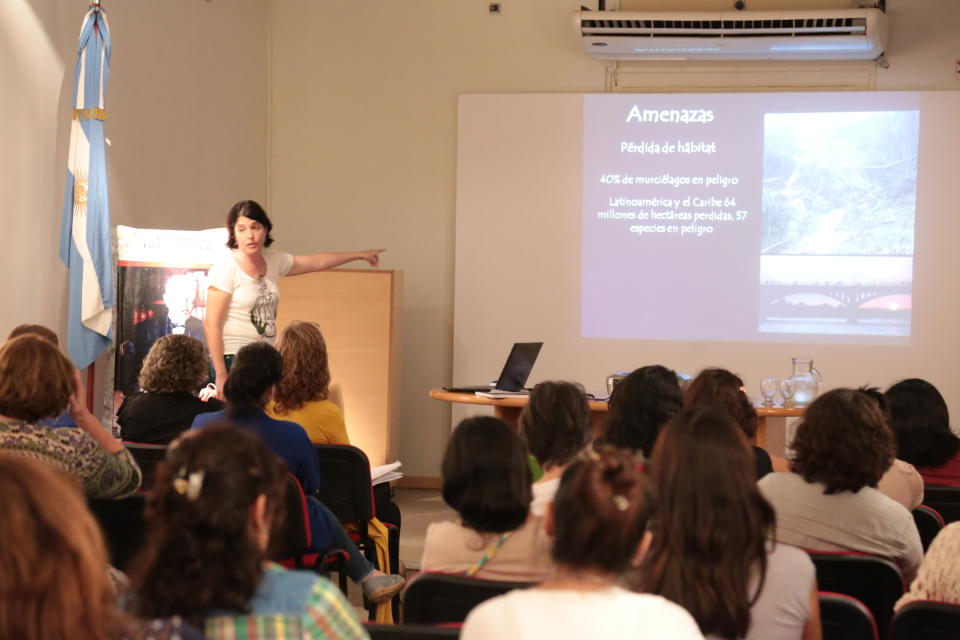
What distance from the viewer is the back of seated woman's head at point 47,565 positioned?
1205mm

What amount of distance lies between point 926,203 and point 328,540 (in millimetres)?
4744

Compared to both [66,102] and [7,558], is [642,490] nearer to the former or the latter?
[7,558]

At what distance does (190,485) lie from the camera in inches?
54.1

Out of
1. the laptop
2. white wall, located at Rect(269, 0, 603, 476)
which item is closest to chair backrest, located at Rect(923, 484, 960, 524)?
the laptop

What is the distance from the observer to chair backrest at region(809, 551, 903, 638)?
2.25m

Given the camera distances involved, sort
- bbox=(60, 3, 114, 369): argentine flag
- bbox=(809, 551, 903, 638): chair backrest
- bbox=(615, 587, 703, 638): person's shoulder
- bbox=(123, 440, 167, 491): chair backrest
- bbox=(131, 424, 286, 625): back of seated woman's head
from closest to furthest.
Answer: bbox=(131, 424, 286, 625): back of seated woman's head
bbox=(615, 587, 703, 638): person's shoulder
bbox=(809, 551, 903, 638): chair backrest
bbox=(123, 440, 167, 491): chair backrest
bbox=(60, 3, 114, 369): argentine flag

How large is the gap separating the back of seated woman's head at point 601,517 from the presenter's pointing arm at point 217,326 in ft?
10.9

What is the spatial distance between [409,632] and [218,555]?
0.44m

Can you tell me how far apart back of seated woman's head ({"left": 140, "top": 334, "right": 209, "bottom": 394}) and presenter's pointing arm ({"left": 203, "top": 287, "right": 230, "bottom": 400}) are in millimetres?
777

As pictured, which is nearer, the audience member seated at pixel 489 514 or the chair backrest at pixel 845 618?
the chair backrest at pixel 845 618

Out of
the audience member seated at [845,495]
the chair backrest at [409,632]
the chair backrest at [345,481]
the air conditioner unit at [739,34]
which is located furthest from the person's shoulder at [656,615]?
the air conditioner unit at [739,34]

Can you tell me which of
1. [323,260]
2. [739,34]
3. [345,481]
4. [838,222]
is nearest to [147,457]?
[345,481]

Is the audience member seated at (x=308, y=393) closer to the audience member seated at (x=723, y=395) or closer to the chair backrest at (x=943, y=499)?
the audience member seated at (x=723, y=395)

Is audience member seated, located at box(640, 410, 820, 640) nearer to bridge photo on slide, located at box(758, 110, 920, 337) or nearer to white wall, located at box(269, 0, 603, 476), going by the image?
bridge photo on slide, located at box(758, 110, 920, 337)
